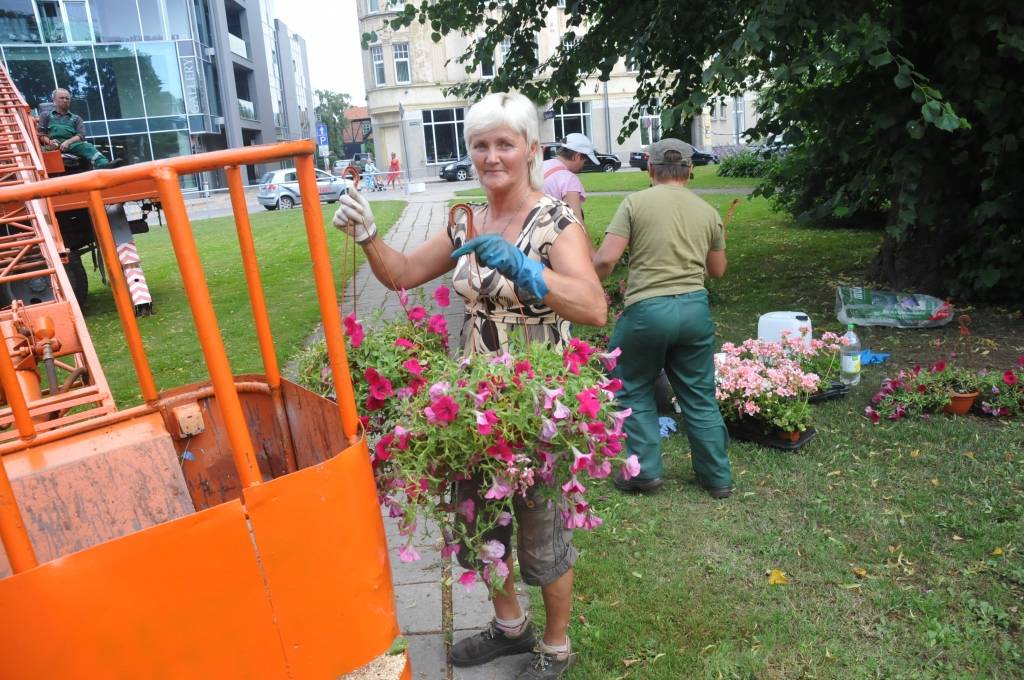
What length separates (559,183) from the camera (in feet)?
18.7

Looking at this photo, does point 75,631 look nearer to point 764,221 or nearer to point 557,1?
point 557,1

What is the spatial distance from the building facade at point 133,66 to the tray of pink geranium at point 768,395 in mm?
27541

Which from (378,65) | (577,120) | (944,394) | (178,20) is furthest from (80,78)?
(944,394)

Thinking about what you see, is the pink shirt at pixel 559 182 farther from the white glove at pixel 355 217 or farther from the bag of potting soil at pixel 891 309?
the white glove at pixel 355 217

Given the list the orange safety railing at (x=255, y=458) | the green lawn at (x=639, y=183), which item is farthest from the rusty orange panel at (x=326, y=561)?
the green lawn at (x=639, y=183)

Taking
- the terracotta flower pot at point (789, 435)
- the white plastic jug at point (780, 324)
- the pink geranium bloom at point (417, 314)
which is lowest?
the terracotta flower pot at point (789, 435)

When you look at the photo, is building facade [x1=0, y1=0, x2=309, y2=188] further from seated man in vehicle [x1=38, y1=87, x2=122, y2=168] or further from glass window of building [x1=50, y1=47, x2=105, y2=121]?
seated man in vehicle [x1=38, y1=87, x2=122, y2=168]

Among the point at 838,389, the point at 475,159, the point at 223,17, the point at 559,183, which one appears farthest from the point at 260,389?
the point at 223,17

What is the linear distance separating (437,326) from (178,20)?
37.1 m

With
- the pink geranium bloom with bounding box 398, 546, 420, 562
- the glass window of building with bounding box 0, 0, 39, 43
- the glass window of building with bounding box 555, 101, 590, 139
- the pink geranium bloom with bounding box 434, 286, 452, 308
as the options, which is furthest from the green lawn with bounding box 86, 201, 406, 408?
the glass window of building with bounding box 555, 101, 590, 139

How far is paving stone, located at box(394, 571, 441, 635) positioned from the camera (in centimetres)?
318

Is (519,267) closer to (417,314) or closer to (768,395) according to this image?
(417,314)

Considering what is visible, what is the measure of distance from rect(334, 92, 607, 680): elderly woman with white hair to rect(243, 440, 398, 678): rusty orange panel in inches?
23.5

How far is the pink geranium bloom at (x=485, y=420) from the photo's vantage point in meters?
1.95
